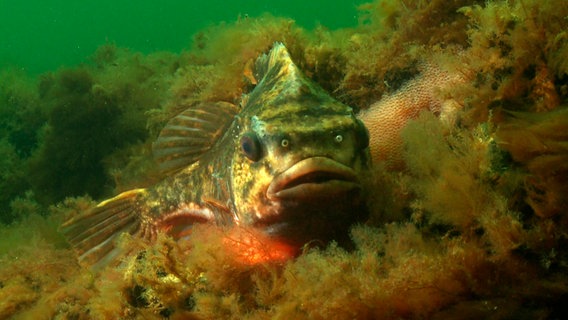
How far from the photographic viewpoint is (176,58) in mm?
8133

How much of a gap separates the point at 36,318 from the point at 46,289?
0.36m

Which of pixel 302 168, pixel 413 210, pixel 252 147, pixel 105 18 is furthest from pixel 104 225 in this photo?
Answer: pixel 105 18

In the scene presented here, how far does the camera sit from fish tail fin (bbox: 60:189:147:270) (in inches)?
195

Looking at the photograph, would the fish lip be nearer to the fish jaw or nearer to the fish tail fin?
the fish jaw

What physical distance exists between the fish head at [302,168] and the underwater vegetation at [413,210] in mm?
199

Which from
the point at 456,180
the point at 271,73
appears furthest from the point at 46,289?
the point at 456,180

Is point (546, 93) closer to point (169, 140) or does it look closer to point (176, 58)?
point (169, 140)

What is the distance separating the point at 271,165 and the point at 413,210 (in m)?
1.14

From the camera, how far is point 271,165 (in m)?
3.15

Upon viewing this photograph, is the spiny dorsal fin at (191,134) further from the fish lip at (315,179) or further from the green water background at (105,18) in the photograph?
the green water background at (105,18)

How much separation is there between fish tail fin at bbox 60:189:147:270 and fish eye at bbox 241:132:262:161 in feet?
8.39

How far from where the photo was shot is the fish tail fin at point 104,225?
4945 mm

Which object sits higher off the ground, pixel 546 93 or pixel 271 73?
pixel 271 73

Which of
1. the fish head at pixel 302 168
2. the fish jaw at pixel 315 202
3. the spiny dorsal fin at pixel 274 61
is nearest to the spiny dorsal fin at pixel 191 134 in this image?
the spiny dorsal fin at pixel 274 61
